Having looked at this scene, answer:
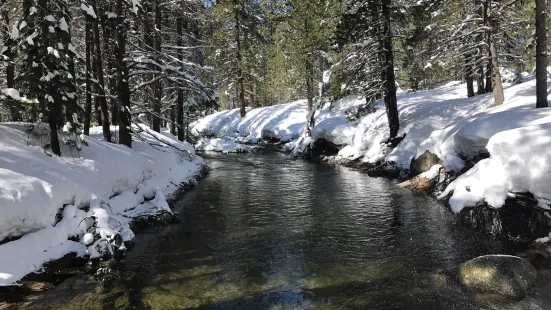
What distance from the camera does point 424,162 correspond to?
53.0 ft

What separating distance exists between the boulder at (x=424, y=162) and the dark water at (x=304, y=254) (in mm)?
1849

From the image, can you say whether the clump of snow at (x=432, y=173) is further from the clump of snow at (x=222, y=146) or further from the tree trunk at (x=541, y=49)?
the clump of snow at (x=222, y=146)

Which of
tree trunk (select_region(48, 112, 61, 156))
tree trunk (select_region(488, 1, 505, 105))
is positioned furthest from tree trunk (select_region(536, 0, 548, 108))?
tree trunk (select_region(48, 112, 61, 156))

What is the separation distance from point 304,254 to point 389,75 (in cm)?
1382

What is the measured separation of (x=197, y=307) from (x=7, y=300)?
10.0ft

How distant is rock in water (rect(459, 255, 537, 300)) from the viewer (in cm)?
671

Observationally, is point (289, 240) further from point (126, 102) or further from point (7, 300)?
point (126, 102)

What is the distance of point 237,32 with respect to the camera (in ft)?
125

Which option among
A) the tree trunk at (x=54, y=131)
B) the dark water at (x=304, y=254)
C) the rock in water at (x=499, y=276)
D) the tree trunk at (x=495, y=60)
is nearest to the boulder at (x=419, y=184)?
the dark water at (x=304, y=254)

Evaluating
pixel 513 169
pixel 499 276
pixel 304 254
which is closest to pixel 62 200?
pixel 304 254

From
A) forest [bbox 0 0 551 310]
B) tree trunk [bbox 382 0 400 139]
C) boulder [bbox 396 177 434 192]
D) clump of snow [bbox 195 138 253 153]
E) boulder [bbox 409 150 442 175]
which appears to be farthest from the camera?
clump of snow [bbox 195 138 253 153]

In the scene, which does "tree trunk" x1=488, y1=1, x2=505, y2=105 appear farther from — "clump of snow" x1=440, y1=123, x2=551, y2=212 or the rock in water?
the rock in water

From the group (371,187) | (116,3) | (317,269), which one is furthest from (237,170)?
(317,269)

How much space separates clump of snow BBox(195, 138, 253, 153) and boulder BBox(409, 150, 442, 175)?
16.7m
